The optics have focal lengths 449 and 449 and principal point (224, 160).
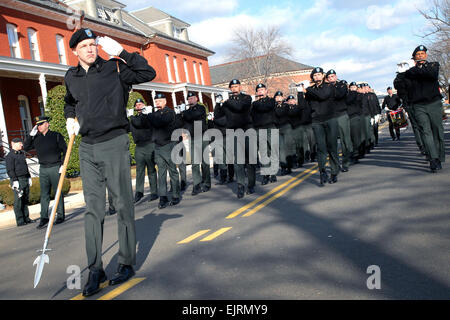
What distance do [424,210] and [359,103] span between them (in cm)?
833

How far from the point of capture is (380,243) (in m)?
4.93

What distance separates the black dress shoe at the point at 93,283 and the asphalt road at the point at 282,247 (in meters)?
0.08

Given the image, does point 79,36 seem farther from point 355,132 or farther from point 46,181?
point 355,132

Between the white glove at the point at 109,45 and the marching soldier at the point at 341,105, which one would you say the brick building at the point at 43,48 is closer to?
the marching soldier at the point at 341,105

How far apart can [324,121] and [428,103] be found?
6.94 ft

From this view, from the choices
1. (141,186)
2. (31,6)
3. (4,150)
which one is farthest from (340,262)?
(31,6)

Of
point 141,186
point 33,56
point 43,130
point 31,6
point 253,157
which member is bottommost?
point 141,186

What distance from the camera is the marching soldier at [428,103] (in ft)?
29.7

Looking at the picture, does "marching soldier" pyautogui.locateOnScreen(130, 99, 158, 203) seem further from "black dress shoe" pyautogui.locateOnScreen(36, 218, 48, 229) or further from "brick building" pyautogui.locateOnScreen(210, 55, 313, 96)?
"brick building" pyautogui.locateOnScreen(210, 55, 313, 96)

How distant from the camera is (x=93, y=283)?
4371 mm

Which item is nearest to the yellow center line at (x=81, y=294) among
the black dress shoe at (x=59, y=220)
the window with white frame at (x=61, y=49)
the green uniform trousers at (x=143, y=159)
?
the black dress shoe at (x=59, y=220)

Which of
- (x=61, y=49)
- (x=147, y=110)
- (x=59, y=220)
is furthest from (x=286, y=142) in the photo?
(x=61, y=49)

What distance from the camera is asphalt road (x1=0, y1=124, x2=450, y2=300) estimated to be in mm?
3914

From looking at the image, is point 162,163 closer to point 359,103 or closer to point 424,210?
point 424,210
